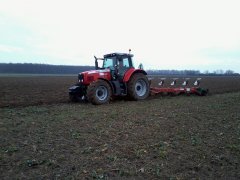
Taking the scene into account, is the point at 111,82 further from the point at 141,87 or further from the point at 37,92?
the point at 37,92

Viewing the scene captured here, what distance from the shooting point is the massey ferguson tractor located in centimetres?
1448

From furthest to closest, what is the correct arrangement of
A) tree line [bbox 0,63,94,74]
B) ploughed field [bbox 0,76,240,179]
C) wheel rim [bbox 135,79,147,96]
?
1. tree line [bbox 0,63,94,74]
2. wheel rim [bbox 135,79,147,96]
3. ploughed field [bbox 0,76,240,179]

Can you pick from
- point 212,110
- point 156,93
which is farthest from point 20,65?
point 212,110

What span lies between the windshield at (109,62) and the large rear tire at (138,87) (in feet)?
3.93

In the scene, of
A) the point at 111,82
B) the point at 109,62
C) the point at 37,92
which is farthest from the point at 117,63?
the point at 37,92

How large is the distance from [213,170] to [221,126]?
139 inches

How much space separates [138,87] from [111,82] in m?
2.23

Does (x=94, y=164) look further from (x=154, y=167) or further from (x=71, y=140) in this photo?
(x=71, y=140)

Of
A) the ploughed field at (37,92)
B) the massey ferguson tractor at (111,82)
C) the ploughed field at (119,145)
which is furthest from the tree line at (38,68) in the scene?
the ploughed field at (119,145)

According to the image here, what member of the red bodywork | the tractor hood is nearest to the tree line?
the red bodywork

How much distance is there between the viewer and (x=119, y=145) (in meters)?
7.35

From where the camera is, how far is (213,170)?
245 inches

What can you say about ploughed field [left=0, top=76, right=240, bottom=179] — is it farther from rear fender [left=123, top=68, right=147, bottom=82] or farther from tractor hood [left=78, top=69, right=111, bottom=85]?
rear fender [left=123, top=68, right=147, bottom=82]

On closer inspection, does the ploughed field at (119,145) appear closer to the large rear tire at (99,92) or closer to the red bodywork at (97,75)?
the large rear tire at (99,92)
